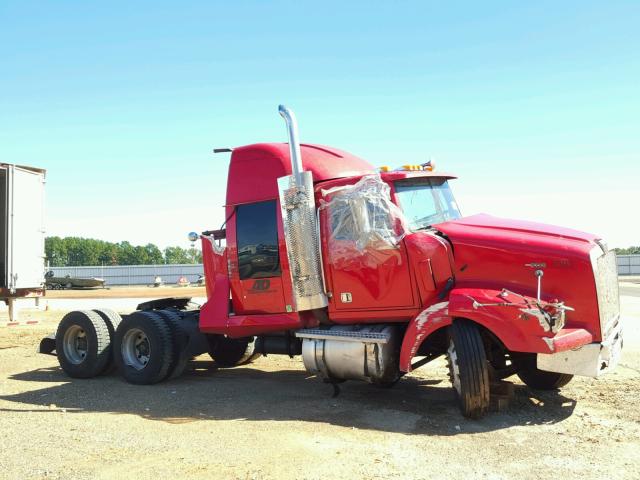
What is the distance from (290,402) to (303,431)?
143 centimetres

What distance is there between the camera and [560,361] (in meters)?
6.31

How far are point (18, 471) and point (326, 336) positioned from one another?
11.7ft

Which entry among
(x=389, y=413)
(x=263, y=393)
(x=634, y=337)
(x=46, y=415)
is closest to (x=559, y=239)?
(x=389, y=413)

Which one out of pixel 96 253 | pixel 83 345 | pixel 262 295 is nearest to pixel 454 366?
pixel 262 295

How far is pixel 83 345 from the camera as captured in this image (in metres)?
10.0

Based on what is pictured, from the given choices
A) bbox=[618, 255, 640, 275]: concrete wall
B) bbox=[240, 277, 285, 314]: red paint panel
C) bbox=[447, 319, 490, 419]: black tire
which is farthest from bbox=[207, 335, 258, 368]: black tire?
bbox=[618, 255, 640, 275]: concrete wall

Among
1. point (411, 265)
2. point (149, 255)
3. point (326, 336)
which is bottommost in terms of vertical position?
point (326, 336)

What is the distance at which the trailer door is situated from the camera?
12.7m

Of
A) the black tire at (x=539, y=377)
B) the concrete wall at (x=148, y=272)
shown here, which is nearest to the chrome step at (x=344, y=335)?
the black tire at (x=539, y=377)

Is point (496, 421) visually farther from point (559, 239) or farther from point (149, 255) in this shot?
point (149, 255)

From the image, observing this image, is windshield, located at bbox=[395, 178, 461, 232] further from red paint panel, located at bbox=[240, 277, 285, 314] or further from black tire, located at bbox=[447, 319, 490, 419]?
red paint panel, located at bbox=[240, 277, 285, 314]

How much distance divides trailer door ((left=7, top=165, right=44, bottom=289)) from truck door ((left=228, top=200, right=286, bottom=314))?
648 centimetres

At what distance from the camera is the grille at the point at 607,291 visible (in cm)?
647

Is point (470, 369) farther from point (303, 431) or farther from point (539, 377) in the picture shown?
point (539, 377)
